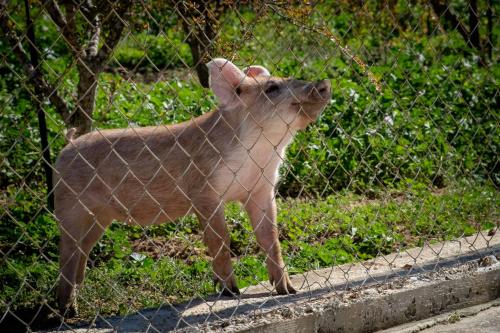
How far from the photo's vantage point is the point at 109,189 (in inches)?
186

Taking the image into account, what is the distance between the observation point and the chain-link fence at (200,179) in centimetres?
436

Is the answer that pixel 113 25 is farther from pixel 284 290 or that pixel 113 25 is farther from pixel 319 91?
pixel 284 290

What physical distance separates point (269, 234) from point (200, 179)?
0.54 meters

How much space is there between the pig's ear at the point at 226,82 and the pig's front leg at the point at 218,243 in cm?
71

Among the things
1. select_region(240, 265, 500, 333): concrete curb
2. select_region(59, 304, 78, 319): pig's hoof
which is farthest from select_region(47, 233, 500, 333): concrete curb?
select_region(59, 304, 78, 319): pig's hoof

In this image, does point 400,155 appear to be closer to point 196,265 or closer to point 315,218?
point 315,218

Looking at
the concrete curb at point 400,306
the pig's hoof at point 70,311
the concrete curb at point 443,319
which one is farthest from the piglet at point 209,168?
the concrete curb at point 443,319

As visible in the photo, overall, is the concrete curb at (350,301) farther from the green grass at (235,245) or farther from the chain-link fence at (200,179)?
the green grass at (235,245)

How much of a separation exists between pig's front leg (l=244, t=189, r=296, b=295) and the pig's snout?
649 millimetres

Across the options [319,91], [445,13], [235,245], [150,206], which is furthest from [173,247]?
[445,13]

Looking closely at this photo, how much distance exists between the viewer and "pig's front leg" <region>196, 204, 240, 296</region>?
4.48 meters

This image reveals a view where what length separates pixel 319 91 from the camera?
4.71 meters

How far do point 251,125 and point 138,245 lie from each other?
5.08ft

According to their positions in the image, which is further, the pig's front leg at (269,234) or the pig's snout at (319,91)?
the pig's snout at (319,91)
